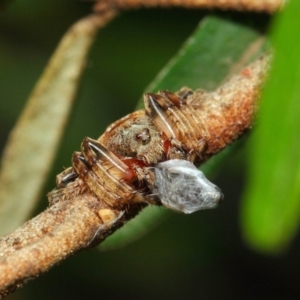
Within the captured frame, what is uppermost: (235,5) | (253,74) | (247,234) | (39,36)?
(39,36)

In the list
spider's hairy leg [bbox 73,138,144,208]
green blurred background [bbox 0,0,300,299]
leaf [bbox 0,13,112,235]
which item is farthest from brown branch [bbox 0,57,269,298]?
green blurred background [bbox 0,0,300,299]

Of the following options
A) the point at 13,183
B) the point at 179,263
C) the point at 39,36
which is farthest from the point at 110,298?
the point at 13,183

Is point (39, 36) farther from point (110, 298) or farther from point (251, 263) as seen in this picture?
point (251, 263)

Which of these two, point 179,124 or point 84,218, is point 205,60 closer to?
point 179,124

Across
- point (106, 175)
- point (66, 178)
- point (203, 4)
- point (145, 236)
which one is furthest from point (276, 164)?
point (145, 236)

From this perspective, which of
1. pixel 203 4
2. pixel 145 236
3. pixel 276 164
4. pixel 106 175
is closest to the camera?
pixel 276 164

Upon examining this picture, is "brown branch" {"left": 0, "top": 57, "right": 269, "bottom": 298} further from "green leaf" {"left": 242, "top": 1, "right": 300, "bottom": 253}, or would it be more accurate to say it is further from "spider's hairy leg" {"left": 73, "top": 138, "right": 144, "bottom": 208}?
"green leaf" {"left": 242, "top": 1, "right": 300, "bottom": 253}

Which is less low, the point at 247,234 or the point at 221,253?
the point at 247,234
